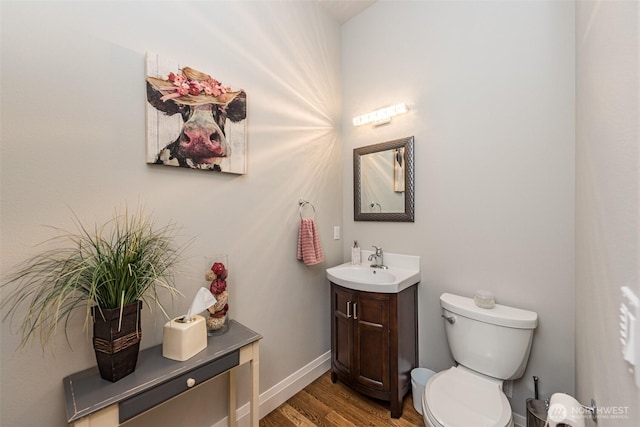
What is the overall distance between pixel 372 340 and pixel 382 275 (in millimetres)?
434

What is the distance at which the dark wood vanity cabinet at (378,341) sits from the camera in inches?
62.7

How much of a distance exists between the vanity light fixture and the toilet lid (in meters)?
1.70

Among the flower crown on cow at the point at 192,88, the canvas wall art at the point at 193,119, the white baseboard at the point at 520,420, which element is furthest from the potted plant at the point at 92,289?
the white baseboard at the point at 520,420

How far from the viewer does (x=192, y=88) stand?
131cm

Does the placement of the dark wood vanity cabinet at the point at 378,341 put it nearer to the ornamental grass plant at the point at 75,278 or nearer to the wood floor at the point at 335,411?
the wood floor at the point at 335,411

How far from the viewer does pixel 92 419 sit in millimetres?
816

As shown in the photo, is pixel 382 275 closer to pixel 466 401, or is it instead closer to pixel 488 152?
pixel 466 401

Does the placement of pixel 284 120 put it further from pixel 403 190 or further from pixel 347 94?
pixel 403 190

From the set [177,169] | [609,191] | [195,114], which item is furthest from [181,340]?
[609,191]

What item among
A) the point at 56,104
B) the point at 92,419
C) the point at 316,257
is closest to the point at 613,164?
the point at 316,257

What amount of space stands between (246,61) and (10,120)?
1.11 meters

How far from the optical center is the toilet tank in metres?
1.32

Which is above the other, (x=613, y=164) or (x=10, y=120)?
(x=10, y=120)

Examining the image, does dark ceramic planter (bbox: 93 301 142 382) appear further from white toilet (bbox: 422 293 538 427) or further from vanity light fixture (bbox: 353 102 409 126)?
vanity light fixture (bbox: 353 102 409 126)
